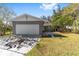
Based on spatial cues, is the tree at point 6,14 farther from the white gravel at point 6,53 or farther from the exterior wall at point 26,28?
the white gravel at point 6,53

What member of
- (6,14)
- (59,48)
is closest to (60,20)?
(59,48)

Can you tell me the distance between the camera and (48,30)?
346cm

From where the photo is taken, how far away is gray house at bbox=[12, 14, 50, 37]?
346 cm

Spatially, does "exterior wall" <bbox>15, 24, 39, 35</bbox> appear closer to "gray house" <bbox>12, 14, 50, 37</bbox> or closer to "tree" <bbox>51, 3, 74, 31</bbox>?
"gray house" <bbox>12, 14, 50, 37</bbox>

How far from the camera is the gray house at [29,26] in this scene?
3.46 metres

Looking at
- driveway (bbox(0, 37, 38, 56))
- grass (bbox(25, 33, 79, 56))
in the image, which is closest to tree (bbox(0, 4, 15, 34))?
driveway (bbox(0, 37, 38, 56))

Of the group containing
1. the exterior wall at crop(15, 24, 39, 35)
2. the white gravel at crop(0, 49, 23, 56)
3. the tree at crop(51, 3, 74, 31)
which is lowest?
the white gravel at crop(0, 49, 23, 56)

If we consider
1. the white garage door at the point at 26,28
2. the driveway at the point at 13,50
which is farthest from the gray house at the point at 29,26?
the driveway at the point at 13,50

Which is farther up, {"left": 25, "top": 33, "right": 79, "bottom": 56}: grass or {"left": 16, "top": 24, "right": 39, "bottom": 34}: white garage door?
{"left": 16, "top": 24, "right": 39, "bottom": 34}: white garage door

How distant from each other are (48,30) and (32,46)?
30 centimetres

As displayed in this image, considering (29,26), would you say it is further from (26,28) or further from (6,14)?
(6,14)

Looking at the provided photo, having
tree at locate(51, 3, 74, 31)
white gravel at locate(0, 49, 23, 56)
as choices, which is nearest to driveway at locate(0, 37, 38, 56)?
white gravel at locate(0, 49, 23, 56)

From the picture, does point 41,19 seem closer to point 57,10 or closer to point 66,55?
point 57,10

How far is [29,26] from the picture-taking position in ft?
11.4
